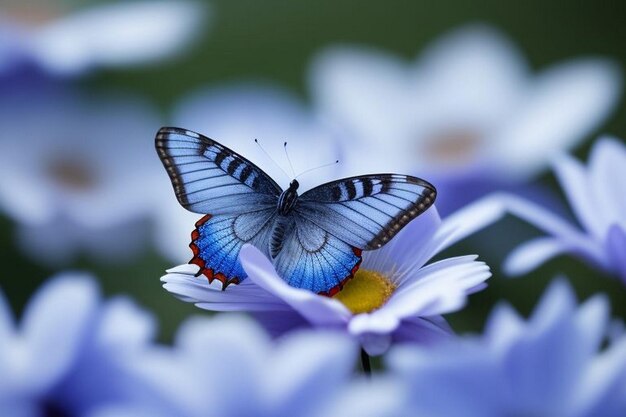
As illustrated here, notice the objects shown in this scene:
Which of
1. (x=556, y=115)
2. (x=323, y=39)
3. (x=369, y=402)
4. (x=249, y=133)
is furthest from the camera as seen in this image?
(x=323, y=39)

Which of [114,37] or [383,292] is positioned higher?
[114,37]

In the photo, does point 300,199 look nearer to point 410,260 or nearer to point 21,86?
point 410,260

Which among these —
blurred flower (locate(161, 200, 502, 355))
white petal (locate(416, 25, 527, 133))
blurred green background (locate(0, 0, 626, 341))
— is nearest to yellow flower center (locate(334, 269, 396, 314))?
blurred flower (locate(161, 200, 502, 355))

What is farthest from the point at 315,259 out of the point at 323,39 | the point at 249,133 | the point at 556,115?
the point at 323,39

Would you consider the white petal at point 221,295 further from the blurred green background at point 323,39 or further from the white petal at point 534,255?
the blurred green background at point 323,39

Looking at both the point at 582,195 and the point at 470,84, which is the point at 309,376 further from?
the point at 470,84

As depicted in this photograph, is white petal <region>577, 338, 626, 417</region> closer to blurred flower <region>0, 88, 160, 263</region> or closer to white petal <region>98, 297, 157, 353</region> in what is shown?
white petal <region>98, 297, 157, 353</region>
